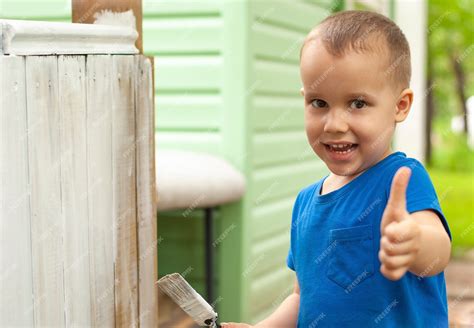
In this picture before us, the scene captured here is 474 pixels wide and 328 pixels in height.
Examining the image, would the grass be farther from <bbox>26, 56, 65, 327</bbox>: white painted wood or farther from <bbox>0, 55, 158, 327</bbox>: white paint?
<bbox>26, 56, 65, 327</bbox>: white painted wood

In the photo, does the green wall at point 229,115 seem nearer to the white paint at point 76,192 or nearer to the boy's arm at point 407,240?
the white paint at point 76,192

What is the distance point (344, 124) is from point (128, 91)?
711mm

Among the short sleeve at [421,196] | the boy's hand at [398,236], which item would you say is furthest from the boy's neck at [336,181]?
the boy's hand at [398,236]

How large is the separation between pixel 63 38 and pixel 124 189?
19.0 inches

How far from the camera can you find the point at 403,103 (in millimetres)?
2035

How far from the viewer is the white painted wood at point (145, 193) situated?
2.40 meters

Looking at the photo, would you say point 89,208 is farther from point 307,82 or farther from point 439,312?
point 439,312

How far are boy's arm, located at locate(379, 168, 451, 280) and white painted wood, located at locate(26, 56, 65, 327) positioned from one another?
0.84 m

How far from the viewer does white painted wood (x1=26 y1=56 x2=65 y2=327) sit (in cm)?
195

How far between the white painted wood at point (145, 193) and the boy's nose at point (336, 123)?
673 mm

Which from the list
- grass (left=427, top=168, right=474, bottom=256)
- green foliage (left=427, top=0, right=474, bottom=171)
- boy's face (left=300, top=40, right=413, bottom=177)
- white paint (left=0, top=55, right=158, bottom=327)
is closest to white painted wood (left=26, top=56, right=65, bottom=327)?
white paint (left=0, top=55, right=158, bottom=327)

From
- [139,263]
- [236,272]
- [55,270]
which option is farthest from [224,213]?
[55,270]

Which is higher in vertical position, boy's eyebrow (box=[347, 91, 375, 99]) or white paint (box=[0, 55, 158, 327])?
boy's eyebrow (box=[347, 91, 375, 99])

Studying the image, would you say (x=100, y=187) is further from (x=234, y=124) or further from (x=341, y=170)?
(x=234, y=124)
